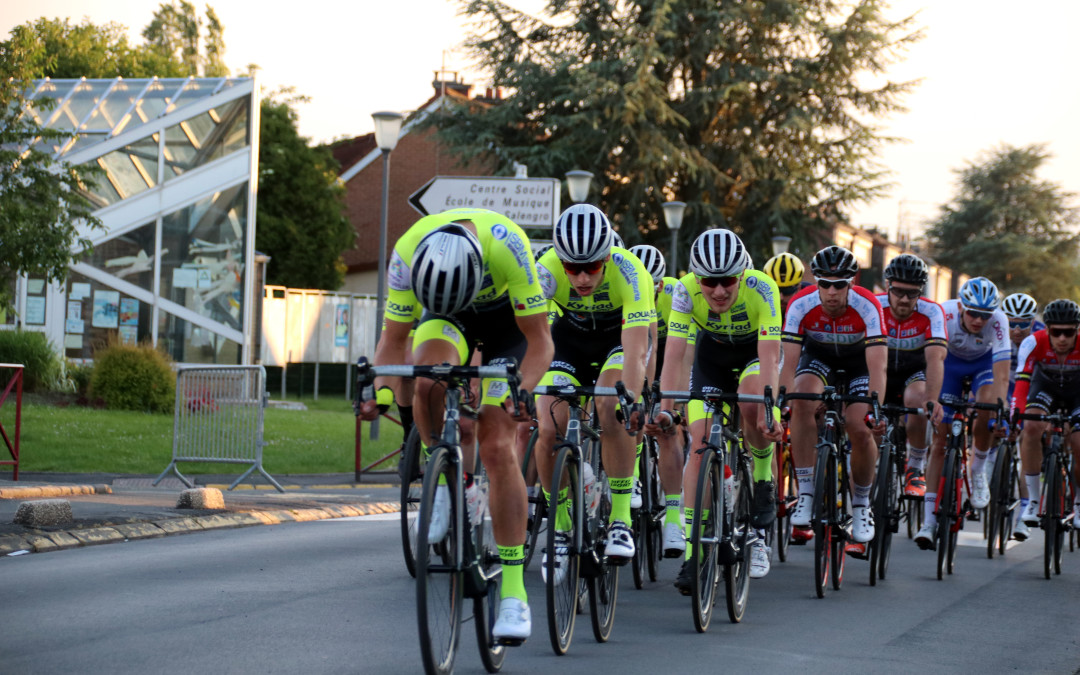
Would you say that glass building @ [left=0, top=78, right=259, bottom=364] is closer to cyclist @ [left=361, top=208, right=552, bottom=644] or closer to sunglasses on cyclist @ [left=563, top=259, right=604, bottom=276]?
sunglasses on cyclist @ [left=563, top=259, right=604, bottom=276]

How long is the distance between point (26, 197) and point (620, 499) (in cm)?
1248

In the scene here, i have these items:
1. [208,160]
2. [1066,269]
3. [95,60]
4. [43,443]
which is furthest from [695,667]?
[1066,269]

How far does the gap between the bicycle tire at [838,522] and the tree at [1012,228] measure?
72467 mm

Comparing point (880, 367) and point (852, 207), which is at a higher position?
point (852, 207)

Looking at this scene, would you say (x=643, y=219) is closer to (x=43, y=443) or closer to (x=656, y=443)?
(x=43, y=443)

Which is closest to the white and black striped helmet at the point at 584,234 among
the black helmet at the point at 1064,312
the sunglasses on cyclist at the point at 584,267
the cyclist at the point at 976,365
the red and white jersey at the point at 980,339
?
the sunglasses on cyclist at the point at 584,267

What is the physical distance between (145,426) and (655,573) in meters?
12.9

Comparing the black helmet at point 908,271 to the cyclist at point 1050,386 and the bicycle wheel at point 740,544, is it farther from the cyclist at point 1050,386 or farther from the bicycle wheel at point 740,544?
the bicycle wheel at point 740,544

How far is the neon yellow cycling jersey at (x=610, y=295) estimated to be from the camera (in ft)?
24.5

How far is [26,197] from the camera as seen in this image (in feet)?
Answer: 56.7

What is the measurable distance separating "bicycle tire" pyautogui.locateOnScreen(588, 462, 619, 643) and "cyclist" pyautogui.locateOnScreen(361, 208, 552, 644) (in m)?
0.96

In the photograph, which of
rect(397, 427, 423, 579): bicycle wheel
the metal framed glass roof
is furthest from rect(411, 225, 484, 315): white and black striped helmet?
the metal framed glass roof

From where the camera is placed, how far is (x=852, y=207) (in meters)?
36.3

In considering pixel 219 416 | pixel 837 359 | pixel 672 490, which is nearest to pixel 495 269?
pixel 672 490
